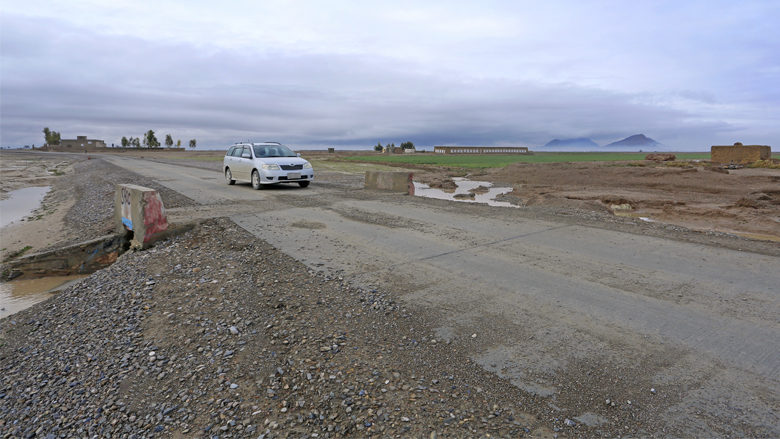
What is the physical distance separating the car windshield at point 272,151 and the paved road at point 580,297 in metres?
8.25

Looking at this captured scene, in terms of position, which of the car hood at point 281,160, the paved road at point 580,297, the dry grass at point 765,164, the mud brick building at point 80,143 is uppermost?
the mud brick building at point 80,143

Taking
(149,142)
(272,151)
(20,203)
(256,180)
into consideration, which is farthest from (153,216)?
(149,142)

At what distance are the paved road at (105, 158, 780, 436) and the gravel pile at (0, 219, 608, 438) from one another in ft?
1.29

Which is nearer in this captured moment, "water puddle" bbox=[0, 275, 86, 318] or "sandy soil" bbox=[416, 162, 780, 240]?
"water puddle" bbox=[0, 275, 86, 318]

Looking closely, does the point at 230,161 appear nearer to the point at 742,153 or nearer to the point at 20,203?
the point at 20,203

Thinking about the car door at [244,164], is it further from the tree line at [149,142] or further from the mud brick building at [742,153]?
the tree line at [149,142]

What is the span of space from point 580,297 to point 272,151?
1461 centimetres

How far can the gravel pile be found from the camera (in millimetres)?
2914

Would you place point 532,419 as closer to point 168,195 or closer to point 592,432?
point 592,432

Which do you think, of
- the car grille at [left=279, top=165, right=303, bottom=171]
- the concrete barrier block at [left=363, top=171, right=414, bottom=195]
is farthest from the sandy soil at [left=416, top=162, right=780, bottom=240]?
the car grille at [left=279, top=165, right=303, bottom=171]

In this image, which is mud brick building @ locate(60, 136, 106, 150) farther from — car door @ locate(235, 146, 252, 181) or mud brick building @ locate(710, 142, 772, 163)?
mud brick building @ locate(710, 142, 772, 163)

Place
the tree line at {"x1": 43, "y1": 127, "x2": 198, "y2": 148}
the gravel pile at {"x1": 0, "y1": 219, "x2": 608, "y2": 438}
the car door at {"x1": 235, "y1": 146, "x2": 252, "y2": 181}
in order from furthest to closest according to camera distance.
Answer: the tree line at {"x1": 43, "y1": 127, "x2": 198, "y2": 148}, the car door at {"x1": 235, "y1": 146, "x2": 252, "y2": 181}, the gravel pile at {"x1": 0, "y1": 219, "x2": 608, "y2": 438}

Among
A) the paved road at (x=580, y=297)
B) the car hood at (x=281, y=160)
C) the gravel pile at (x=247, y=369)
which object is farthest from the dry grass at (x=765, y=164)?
the gravel pile at (x=247, y=369)

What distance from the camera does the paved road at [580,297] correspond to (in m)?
3.32
